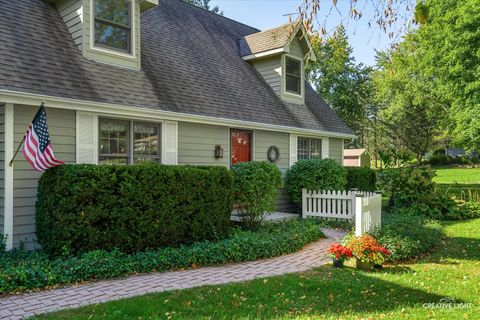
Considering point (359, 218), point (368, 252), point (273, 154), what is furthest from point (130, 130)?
point (368, 252)

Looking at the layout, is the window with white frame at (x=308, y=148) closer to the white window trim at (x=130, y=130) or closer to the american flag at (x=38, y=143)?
the white window trim at (x=130, y=130)

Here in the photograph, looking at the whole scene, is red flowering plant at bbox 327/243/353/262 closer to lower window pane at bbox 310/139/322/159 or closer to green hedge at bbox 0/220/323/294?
green hedge at bbox 0/220/323/294

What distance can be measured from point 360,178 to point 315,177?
2829mm

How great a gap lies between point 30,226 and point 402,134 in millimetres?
35170

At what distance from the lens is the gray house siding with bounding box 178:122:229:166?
29.2 feet

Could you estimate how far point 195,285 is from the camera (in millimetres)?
4973

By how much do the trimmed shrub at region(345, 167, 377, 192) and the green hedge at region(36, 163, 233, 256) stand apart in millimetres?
7086

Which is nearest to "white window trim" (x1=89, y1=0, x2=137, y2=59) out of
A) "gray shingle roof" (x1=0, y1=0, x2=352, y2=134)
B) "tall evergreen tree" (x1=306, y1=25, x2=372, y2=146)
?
"gray shingle roof" (x1=0, y1=0, x2=352, y2=134)

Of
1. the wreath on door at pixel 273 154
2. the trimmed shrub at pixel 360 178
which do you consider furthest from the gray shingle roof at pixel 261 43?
the trimmed shrub at pixel 360 178

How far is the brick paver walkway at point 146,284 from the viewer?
418 cm

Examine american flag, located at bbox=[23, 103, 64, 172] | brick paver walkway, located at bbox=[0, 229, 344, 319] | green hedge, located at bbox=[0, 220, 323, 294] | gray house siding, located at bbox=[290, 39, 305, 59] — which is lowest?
brick paver walkway, located at bbox=[0, 229, 344, 319]

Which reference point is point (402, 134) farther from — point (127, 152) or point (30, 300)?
point (30, 300)

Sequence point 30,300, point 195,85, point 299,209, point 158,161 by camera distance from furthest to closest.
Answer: point 299,209 < point 195,85 < point 158,161 < point 30,300

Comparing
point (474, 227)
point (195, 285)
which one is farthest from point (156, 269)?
point (474, 227)
